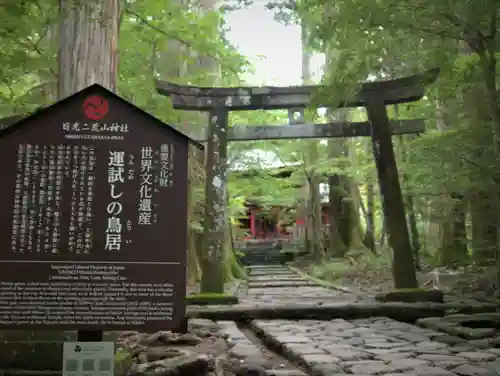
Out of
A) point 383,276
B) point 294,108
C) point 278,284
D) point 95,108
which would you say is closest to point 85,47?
point 95,108

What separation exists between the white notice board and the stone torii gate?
625 centimetres

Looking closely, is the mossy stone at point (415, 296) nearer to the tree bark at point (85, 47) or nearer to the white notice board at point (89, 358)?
the tree bark at point (85, 47)

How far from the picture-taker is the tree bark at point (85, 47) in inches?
175

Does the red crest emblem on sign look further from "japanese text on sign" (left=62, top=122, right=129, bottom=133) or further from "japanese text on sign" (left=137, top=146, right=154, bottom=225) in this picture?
A: "japanese text on sign" (left=137, top=146, right=154, bottom=225)

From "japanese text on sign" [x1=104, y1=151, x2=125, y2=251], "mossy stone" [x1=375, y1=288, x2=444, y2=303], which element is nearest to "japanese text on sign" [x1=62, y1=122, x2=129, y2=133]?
"japanese text on sign" [x1=104, y1=151, x2=125, y2=251]

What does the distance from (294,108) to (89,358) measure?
8.08m

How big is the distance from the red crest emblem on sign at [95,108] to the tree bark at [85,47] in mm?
1157

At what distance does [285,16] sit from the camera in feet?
38.3

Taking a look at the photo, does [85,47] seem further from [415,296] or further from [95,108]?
[415,296]

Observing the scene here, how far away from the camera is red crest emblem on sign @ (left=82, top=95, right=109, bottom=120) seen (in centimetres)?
336

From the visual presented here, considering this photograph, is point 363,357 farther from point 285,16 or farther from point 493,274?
point 285,16

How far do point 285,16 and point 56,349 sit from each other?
9875 millimetres

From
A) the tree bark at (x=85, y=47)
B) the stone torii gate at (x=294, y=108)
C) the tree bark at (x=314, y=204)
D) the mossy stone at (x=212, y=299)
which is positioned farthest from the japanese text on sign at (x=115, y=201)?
the tree bark at (x=314, y=204)

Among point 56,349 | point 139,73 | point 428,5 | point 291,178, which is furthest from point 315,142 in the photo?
point 56,349
